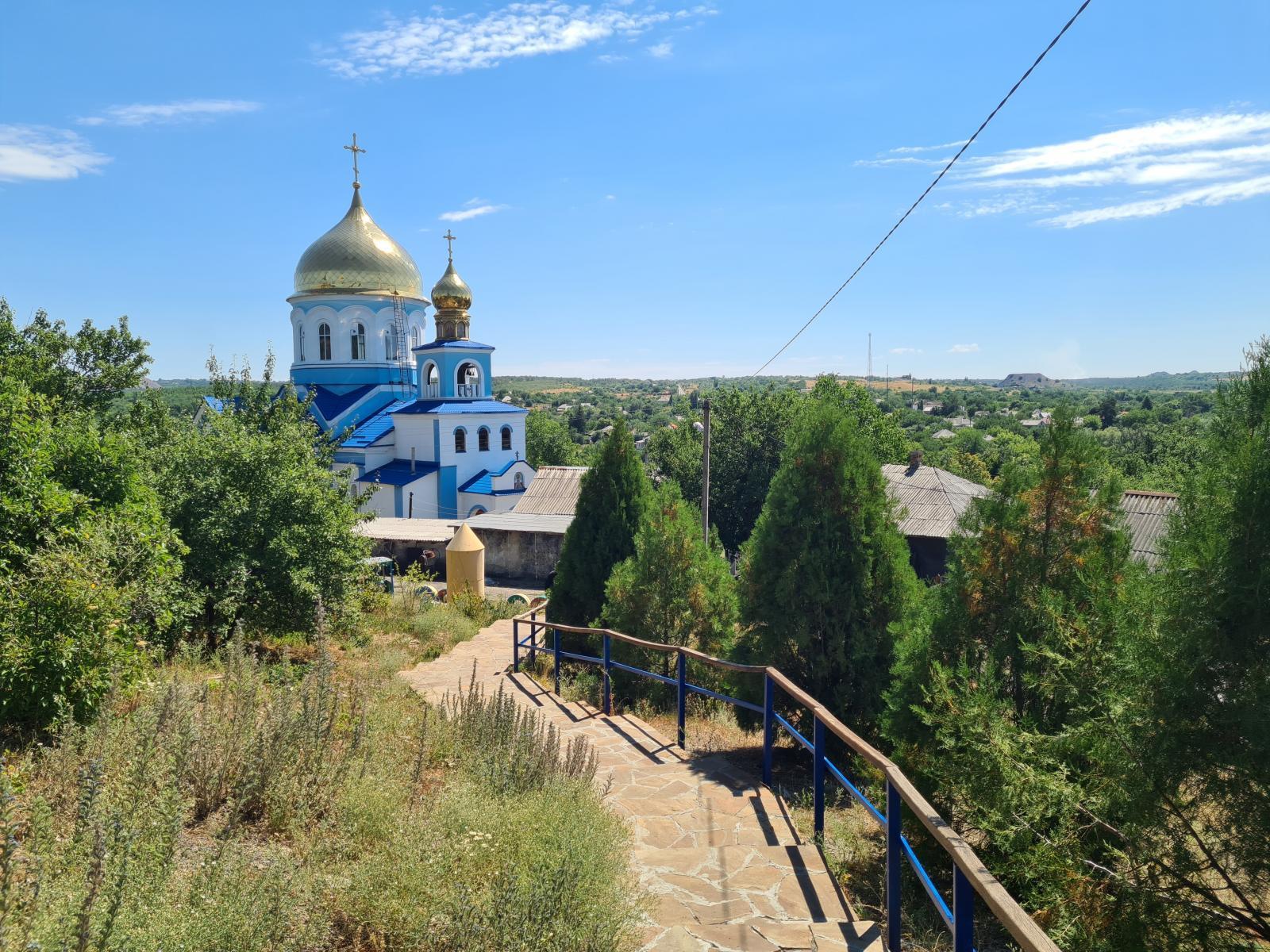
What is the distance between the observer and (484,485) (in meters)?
30.5

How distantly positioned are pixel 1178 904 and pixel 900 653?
2.39 meters

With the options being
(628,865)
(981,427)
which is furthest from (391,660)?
(981,427)

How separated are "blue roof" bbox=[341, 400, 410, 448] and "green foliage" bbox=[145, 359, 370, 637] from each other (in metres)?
20.5

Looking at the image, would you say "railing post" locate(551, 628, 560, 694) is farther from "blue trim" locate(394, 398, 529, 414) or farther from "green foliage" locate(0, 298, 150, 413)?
"blue trim" locate(394, 398, 529, 414)

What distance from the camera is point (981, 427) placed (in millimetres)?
81688

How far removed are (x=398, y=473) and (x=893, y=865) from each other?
28648mm

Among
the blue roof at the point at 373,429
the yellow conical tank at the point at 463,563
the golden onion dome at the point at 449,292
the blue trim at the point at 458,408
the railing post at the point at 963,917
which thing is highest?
the golden onion dome at the point at 449,292

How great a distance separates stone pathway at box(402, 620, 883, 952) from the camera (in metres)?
3.59

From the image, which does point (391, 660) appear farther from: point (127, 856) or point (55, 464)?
point (127, 856)

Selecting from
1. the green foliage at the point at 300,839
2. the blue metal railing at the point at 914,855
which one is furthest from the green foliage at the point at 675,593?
the green foliage at the point at 300,839

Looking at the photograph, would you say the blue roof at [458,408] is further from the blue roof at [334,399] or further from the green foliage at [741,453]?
the green foliage at [741,453]

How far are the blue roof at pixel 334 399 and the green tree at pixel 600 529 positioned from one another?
2450 centimetres

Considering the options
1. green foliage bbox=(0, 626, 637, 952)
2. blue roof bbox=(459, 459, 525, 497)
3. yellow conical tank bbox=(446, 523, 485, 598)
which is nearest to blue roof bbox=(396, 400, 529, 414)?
blue roof bbox=(459, 459, 525, 497)

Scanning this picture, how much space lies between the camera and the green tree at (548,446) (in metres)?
50.9
